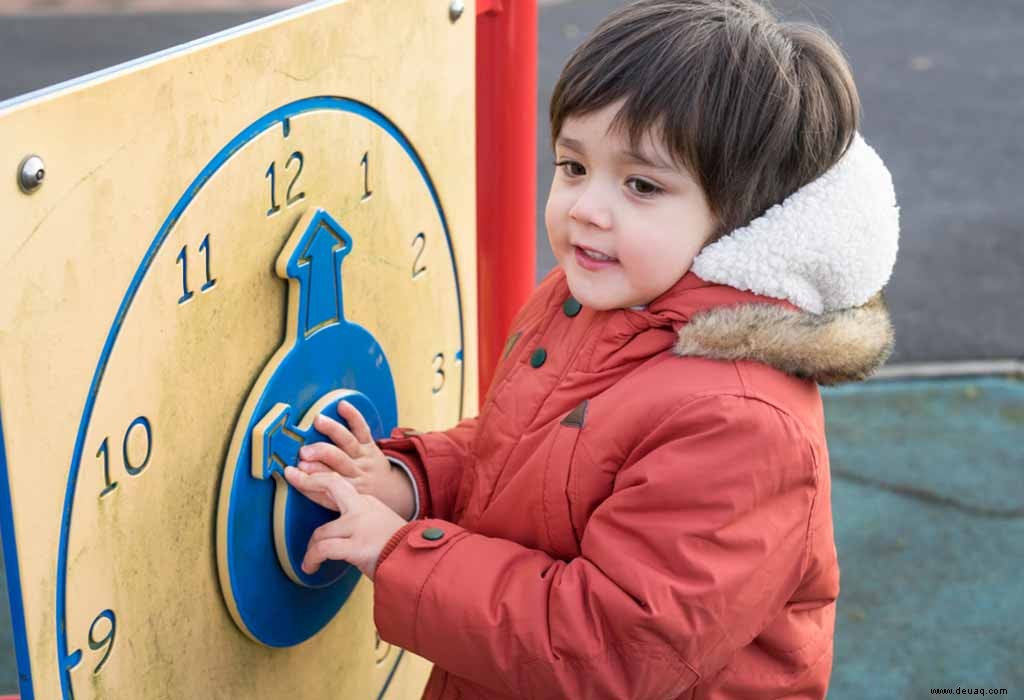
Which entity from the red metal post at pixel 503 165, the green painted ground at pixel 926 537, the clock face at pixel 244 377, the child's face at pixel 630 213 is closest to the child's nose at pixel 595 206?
the child's face at pixel 630 213

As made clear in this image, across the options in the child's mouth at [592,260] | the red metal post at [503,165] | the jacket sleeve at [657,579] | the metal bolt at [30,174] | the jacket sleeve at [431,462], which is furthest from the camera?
the red metal post at [503,165]

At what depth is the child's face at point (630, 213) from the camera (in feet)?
3.93

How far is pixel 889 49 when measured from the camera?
7.35 meters

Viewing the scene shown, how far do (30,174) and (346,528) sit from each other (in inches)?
21.8

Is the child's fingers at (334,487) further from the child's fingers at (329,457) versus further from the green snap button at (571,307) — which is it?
the green snap button at (571,307)

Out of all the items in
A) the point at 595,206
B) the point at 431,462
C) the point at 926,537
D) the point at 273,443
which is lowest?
the point at 926,537

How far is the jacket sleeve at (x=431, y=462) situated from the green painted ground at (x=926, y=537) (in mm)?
1243

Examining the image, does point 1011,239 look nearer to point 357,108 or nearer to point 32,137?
point 357,108

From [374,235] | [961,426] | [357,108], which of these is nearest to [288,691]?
[374,235]

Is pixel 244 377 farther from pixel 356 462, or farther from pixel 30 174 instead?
pixel 30 174

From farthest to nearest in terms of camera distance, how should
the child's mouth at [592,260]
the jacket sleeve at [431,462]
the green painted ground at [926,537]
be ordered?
the green painted ground at [926,537]
the jacket sleeve at [431,462]
the child's mouth at [592,260]

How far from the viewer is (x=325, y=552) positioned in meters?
1.28

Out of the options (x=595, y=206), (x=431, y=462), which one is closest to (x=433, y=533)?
(x=431, y=462)

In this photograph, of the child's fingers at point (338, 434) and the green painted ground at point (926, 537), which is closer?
the child's fingers at point (338, 434)
